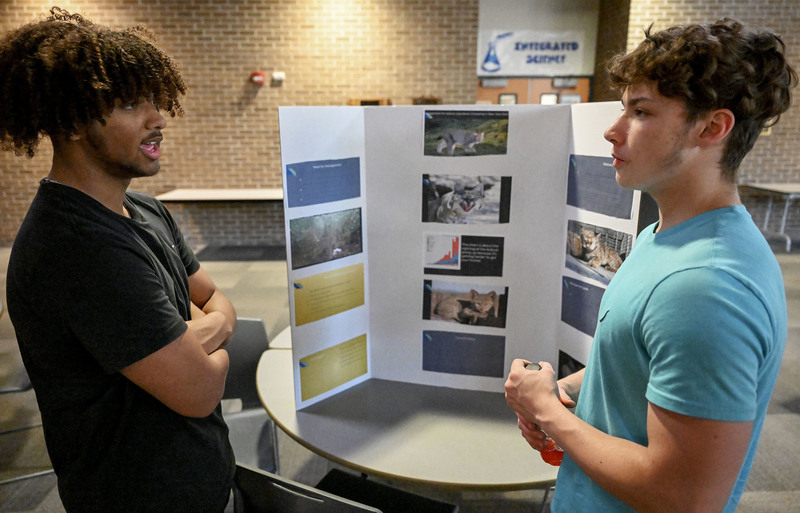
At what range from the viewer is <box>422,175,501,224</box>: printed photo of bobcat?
151 cm

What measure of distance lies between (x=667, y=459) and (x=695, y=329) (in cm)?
19

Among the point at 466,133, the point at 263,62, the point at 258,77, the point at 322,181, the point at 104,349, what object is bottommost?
the point at 104,349

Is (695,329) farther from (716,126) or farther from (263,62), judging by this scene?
(263,62)

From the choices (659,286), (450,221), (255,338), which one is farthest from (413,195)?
(255,338)

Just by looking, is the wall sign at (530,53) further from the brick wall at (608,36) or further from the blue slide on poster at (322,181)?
the blue slide on poster at (322,181)

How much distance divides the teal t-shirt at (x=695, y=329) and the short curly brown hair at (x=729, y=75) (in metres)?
0.13

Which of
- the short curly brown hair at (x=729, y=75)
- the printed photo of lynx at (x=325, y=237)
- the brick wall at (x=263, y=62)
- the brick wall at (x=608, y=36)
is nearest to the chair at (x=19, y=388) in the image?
the printed photo of lynx at (x=325, y=237)

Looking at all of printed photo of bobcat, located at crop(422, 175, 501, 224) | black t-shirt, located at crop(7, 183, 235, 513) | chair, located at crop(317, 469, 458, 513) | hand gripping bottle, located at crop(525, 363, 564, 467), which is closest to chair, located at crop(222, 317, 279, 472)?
chair, located at crop(317, 469, 458, 513)

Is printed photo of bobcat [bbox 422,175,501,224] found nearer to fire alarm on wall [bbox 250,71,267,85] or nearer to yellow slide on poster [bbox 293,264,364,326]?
yellow slide on poster [bbox 293,264,364,326]

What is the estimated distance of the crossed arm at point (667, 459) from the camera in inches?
26.3

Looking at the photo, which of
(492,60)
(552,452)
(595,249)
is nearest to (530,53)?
(492,60)

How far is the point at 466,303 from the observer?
1622mm

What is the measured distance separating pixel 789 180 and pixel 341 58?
6.05 m

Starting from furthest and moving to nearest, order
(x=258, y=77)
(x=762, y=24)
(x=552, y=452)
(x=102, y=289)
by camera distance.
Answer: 1. (x=762, y=24)
2. (x=258, y=77)
3. (x=552, y=452)
4. (x=102, y=289)
